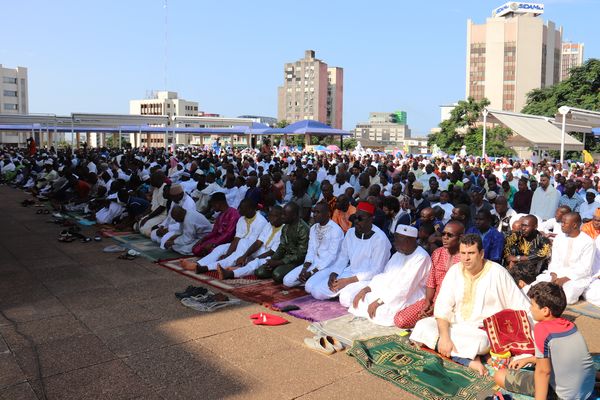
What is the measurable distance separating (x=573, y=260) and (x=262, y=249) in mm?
3895

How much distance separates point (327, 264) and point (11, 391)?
11.8 ft

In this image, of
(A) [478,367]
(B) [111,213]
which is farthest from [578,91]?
(A) [478,367]

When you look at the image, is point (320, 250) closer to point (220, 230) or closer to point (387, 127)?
point (220, 230)

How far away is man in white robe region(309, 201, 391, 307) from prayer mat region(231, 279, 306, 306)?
30 cm

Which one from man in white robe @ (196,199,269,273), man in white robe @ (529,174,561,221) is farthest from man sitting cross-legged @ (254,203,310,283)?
man in white robe @ (529,174,561,221)

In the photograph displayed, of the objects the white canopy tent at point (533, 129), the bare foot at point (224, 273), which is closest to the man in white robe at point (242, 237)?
the bare foot at point (224, 273)

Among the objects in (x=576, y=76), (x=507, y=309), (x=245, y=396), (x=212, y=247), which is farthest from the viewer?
(x=576, y=76)

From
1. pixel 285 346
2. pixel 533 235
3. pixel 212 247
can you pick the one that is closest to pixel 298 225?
pixel 212 247

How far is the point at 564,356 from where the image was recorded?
119 inches

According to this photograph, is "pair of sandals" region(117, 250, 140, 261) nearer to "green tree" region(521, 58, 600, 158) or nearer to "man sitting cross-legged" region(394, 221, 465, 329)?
"man sitting cross-legged" region(394, 221, 465, 329)

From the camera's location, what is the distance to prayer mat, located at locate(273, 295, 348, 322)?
17.5 ft

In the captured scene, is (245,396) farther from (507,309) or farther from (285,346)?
(507,309)

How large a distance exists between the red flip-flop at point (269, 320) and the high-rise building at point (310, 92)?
111 meters

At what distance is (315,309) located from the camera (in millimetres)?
5574
